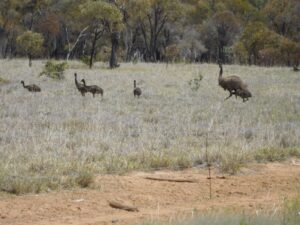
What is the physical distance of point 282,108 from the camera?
18.8 m

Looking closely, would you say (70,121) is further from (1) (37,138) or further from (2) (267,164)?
(2) (267,164)

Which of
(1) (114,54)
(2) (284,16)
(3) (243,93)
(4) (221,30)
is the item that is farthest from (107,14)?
(2) (284,16)

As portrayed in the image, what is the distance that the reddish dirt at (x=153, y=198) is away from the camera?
7.16m

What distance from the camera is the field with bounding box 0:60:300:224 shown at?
30.3 feet

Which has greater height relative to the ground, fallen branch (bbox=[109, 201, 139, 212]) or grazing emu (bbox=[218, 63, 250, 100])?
grazing emu (bbox=[218, 63, 250, 100])

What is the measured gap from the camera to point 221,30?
61.7 meters

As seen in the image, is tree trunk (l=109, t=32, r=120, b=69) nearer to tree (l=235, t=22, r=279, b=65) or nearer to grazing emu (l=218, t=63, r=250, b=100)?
tree (l=235, t=22, r=279, b=65)

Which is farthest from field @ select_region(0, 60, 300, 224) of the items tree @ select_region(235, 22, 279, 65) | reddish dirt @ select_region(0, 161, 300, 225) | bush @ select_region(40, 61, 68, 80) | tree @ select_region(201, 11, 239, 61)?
tree @ select_region(201, 11, 239, 61)

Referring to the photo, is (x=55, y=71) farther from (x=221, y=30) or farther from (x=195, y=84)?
(x=221, y=30)

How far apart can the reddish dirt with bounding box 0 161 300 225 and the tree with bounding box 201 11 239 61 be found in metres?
51.4

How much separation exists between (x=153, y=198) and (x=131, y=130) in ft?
16.9

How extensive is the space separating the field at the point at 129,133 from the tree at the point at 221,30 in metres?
36.8

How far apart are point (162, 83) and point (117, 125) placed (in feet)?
48.1

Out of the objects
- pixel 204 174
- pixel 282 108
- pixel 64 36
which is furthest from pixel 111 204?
pixel 64 36
